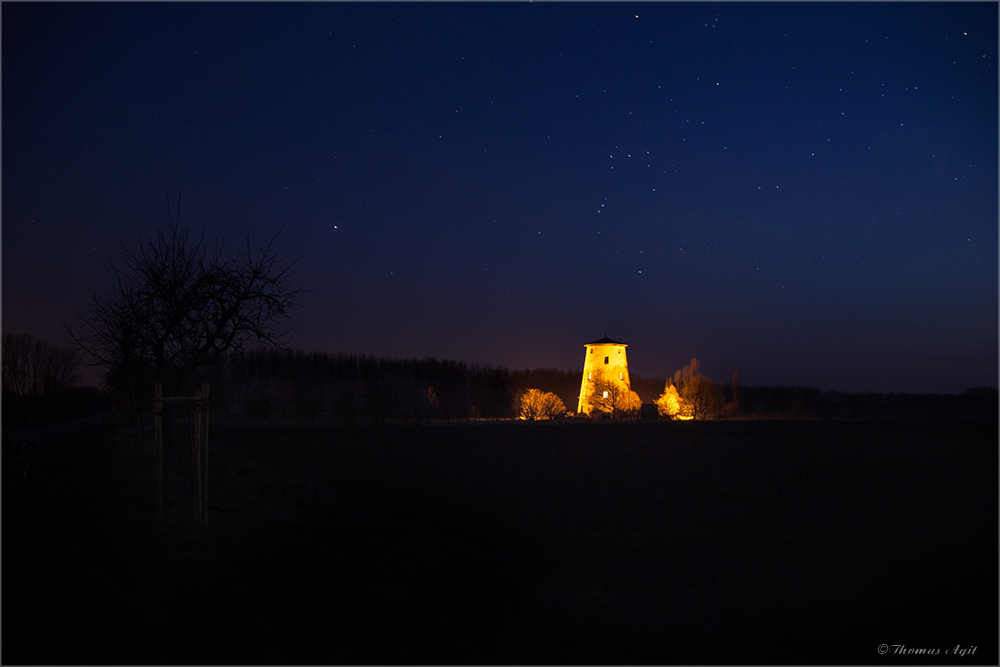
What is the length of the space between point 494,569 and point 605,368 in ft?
136

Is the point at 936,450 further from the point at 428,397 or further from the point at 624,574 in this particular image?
the point at 428,397

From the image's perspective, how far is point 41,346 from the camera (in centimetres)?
5434

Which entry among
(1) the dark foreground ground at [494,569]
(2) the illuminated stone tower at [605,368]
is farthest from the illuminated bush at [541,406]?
(1) the dark foreground ground at [494,569]

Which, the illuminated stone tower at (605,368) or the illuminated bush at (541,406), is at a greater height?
the illuminated stone tower at (605,368)

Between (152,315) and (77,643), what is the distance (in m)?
6.24

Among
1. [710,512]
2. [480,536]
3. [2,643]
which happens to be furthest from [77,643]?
[710,512]

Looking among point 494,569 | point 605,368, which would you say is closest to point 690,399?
point 605,368

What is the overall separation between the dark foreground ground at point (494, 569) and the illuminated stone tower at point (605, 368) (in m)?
31.3

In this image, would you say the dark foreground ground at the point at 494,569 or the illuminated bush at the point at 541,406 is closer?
the dark foreground ground at the point at 494,569

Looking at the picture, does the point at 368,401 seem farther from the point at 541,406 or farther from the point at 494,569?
the point at 494,569

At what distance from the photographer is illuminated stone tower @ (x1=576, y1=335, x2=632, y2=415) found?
47844 mm

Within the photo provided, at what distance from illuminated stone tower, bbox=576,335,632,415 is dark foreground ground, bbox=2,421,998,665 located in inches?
1231

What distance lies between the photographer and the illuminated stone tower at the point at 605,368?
4784cm

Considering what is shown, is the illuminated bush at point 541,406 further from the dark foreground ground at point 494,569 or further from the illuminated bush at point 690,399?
the dark foreground ground at point 494,569
